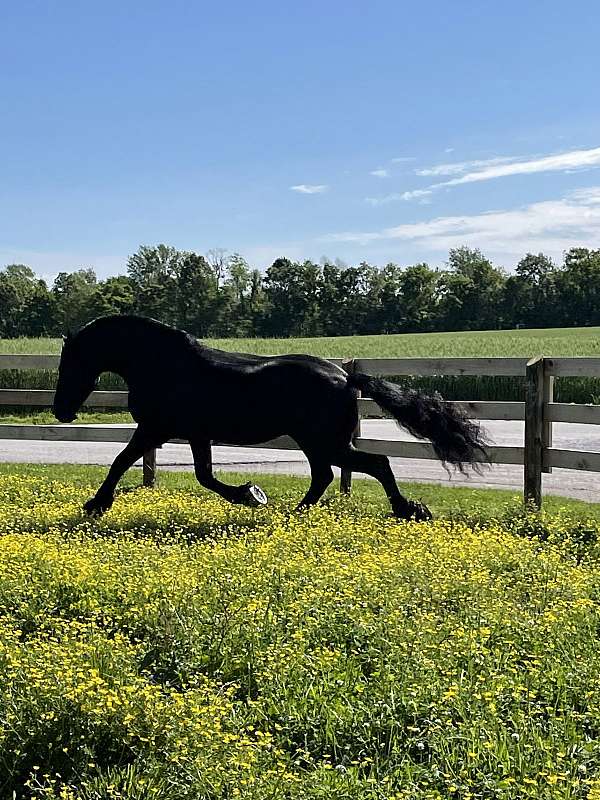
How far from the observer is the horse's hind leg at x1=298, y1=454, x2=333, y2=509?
8.78m

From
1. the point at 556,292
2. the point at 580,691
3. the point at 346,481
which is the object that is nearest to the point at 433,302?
the point at 556,292

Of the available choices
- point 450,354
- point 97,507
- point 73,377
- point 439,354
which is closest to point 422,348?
point 450,354

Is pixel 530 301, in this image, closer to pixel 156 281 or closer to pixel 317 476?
pixel 156 281

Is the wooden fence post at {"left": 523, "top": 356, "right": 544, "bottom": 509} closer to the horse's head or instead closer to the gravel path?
the gravel path

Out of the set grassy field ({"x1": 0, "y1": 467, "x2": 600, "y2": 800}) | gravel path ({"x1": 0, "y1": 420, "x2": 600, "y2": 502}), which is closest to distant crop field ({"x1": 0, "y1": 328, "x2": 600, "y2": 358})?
gravel path ({"x1": 0, "y1": 420, "x2": 600, "y2": 502})

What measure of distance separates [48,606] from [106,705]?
2000mm

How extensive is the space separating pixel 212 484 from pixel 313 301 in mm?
76208

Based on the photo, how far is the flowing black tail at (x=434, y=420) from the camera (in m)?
8.57

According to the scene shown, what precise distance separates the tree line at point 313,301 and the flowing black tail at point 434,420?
69889mm

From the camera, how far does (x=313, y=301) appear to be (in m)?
84.8

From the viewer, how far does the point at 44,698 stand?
411cm

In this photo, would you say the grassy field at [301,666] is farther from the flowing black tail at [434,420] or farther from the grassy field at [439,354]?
the grassy field at [439,354]

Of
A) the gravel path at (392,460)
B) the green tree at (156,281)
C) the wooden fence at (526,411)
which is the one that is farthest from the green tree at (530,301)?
the wooden fence at (526,411)

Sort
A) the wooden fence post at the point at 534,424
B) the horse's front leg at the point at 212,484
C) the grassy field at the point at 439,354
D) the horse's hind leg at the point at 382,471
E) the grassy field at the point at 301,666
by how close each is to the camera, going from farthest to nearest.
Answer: the grassy field at the point at 439,354 < the wooden fence post at the point at 534,424 < the horse's front leg at the point at 212,484 < the horse's hind leg at the point at 382,471 < the grassy field at the point at 301,666
